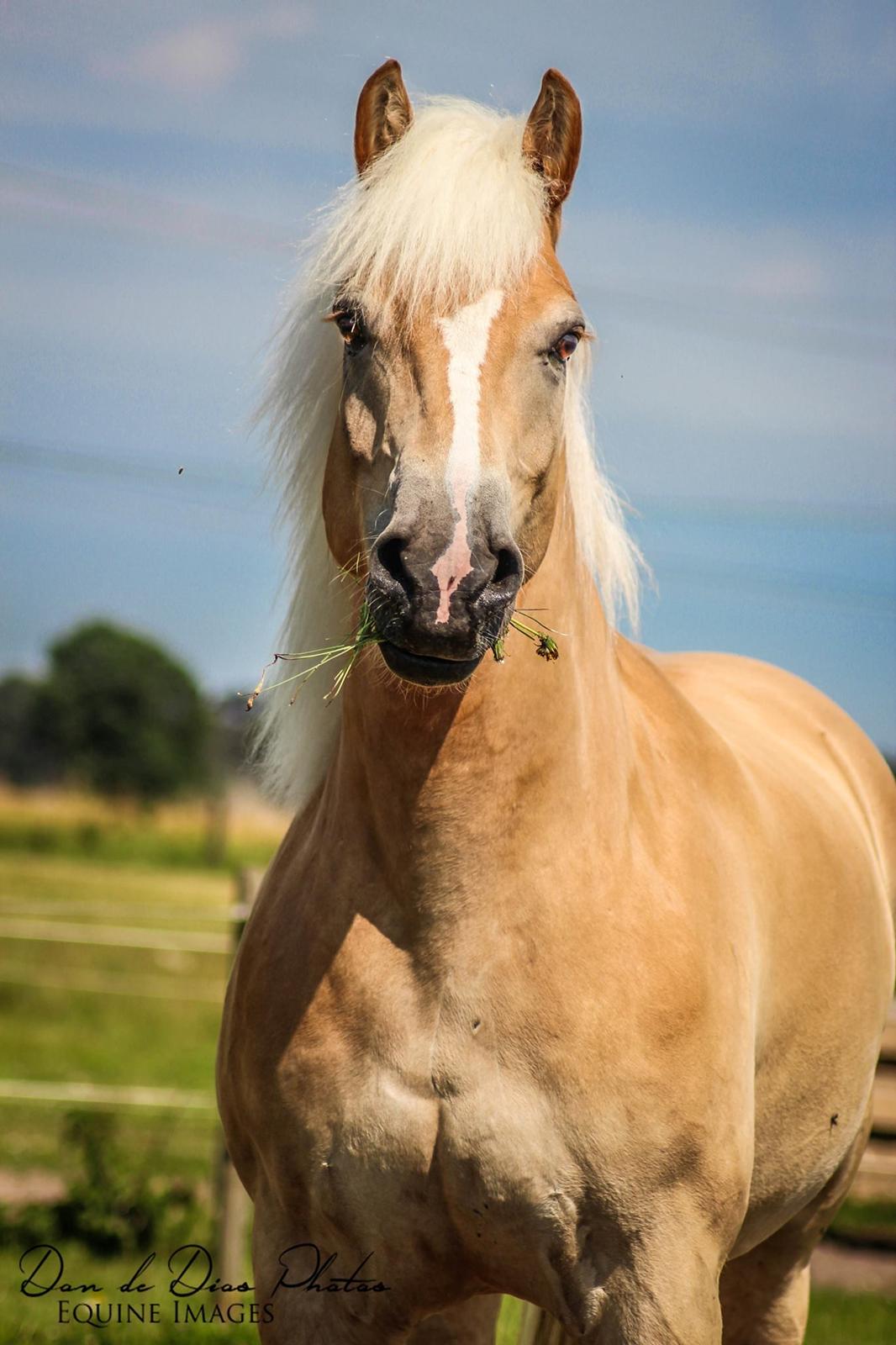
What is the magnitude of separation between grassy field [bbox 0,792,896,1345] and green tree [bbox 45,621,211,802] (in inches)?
794

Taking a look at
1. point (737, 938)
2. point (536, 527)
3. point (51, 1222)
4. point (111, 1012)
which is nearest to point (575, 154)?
point (536, 527)

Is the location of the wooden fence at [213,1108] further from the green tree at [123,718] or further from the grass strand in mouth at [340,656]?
the green tree at [123,718]

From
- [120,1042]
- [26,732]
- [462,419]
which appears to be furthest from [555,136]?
[26,732]

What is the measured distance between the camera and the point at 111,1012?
1202cm

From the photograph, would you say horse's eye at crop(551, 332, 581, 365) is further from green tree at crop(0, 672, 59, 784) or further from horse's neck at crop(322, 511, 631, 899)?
green tree at crop(0, 672, 59, 784)

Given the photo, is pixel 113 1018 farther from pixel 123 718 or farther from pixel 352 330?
pixel 123 718

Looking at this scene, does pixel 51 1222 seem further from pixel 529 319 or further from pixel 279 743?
pixel 529 319

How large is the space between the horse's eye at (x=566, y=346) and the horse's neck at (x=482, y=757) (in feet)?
1.12

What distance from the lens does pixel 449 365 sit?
7.20 ft

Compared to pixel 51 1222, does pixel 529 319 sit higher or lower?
higher

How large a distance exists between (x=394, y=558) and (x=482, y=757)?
0.51 meters

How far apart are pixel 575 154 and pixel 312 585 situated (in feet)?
3.39

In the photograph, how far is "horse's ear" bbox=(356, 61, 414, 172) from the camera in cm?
250

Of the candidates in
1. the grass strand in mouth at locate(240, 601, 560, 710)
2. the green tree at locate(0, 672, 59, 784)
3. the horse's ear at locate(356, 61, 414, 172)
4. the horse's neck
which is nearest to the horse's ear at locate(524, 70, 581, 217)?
the horse's ear at locate(356, 61, 414, 172)
